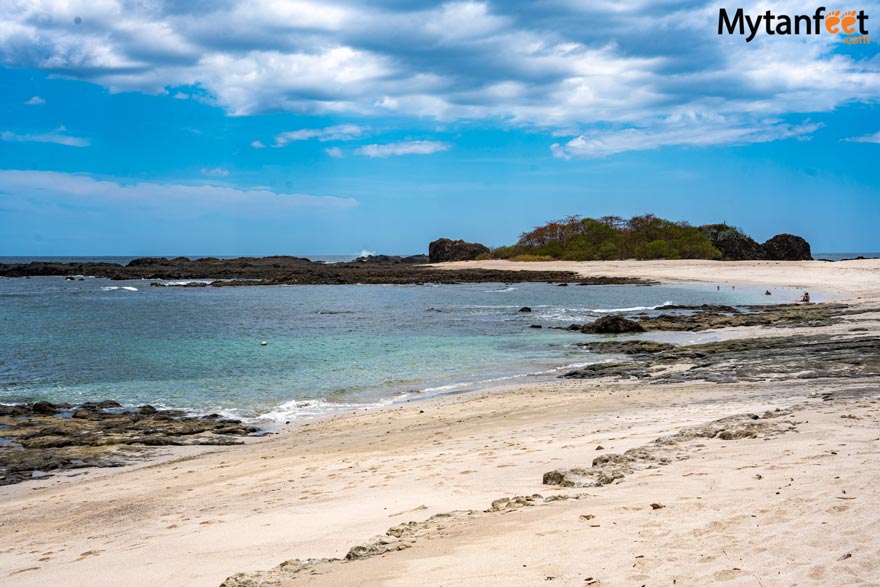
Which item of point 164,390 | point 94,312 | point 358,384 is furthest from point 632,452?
point 94,312

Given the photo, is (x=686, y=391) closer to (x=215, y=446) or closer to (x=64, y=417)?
(x=215, y=446)

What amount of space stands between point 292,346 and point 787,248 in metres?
75.0

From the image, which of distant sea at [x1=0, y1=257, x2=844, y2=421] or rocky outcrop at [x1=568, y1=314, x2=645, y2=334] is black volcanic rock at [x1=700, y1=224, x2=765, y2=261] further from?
rocky outcrop at [x1=568, y1=314, x2=645, y2=334]

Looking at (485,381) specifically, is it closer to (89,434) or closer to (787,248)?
(89,434)

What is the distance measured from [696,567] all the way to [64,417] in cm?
1377

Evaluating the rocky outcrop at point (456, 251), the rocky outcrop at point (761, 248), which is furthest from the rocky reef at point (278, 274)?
the rocky outcrop at point (761, 248)

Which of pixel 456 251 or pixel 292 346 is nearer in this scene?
pixel 292 346

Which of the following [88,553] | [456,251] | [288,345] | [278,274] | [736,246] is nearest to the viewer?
[88,553]

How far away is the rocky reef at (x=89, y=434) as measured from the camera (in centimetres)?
1087

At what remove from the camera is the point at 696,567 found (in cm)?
421

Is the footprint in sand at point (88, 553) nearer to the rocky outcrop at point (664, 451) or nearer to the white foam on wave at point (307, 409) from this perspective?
the rocky outcrop at point (664, 451)

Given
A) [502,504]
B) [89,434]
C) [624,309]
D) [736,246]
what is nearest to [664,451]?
[502,504]

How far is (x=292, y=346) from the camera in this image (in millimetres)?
24734

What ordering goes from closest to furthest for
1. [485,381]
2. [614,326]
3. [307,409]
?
[307,409] < [485,381] < [614,326]
